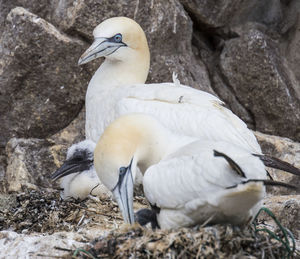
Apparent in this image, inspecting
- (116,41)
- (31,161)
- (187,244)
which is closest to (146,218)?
(187,244)

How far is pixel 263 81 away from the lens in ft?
23.6

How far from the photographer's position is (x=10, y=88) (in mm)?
6867

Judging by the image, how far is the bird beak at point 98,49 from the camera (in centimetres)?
575

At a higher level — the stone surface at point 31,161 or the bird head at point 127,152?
the bird head at point 127,152

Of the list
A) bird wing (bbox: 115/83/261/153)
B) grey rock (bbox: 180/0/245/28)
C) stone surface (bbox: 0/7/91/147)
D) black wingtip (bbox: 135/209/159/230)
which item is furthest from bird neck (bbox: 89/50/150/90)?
black wingtip (bbox: 135/209/159/230)

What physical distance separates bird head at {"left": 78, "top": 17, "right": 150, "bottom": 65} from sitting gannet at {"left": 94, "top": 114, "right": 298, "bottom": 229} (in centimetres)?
127

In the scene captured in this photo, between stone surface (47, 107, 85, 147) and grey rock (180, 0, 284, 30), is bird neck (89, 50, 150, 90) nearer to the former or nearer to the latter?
stone surface (47, 107, 85, 147)

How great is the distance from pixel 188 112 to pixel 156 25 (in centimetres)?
195

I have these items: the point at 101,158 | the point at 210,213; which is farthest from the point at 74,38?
the point at 210,213

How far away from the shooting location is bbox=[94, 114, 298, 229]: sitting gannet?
375cm

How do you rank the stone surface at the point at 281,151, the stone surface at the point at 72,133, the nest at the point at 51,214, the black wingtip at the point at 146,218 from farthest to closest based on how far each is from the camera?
the stone surface at the point at 72,133
the stone surface at the point at 281,151
the nest at the point at 51,214
the black wingtip at the point at 146,218

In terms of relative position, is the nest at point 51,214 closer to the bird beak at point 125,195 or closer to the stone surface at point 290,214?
the bird beak at point 125,195

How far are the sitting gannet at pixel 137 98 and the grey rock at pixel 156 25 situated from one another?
2.66 feet

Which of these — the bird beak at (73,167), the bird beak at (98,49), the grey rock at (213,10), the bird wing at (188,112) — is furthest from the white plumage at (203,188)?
the grey rock at (213,10)
